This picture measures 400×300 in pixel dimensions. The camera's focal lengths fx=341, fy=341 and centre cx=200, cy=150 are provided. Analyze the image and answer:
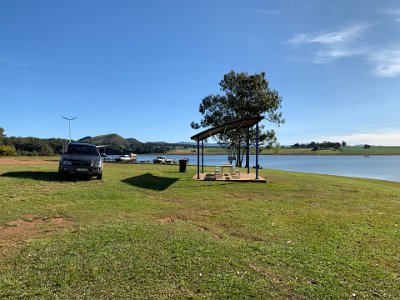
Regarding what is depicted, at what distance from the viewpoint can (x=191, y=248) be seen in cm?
516

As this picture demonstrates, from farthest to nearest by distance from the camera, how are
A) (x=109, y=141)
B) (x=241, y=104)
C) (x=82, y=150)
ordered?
(x=109, y=141) < (x=241, y=104) < (x=82, y=150)

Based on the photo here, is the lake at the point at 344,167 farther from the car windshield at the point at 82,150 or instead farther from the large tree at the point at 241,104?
the car windshield at the point at 82,150

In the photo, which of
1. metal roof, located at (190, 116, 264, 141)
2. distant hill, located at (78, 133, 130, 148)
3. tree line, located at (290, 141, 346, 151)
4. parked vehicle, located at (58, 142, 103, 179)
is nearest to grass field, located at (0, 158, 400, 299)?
parked vehicle, located at (58, 142, 103, 179)

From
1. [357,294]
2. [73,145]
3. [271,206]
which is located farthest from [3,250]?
[73,145]

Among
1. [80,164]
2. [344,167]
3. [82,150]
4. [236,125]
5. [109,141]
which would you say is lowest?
[344,167]

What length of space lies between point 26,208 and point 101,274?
15.2ft

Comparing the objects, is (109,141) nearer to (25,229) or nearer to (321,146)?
(321,146)

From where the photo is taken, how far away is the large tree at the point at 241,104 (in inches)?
1321

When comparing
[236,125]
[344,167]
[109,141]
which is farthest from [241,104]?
[109,141]

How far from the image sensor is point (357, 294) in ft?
12.7

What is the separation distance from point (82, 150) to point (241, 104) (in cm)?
2176

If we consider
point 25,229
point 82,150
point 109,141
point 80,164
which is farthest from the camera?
point 109,141

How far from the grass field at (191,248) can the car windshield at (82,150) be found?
4453mm

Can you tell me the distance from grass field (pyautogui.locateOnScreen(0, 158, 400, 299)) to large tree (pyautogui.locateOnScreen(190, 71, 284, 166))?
24303mm
